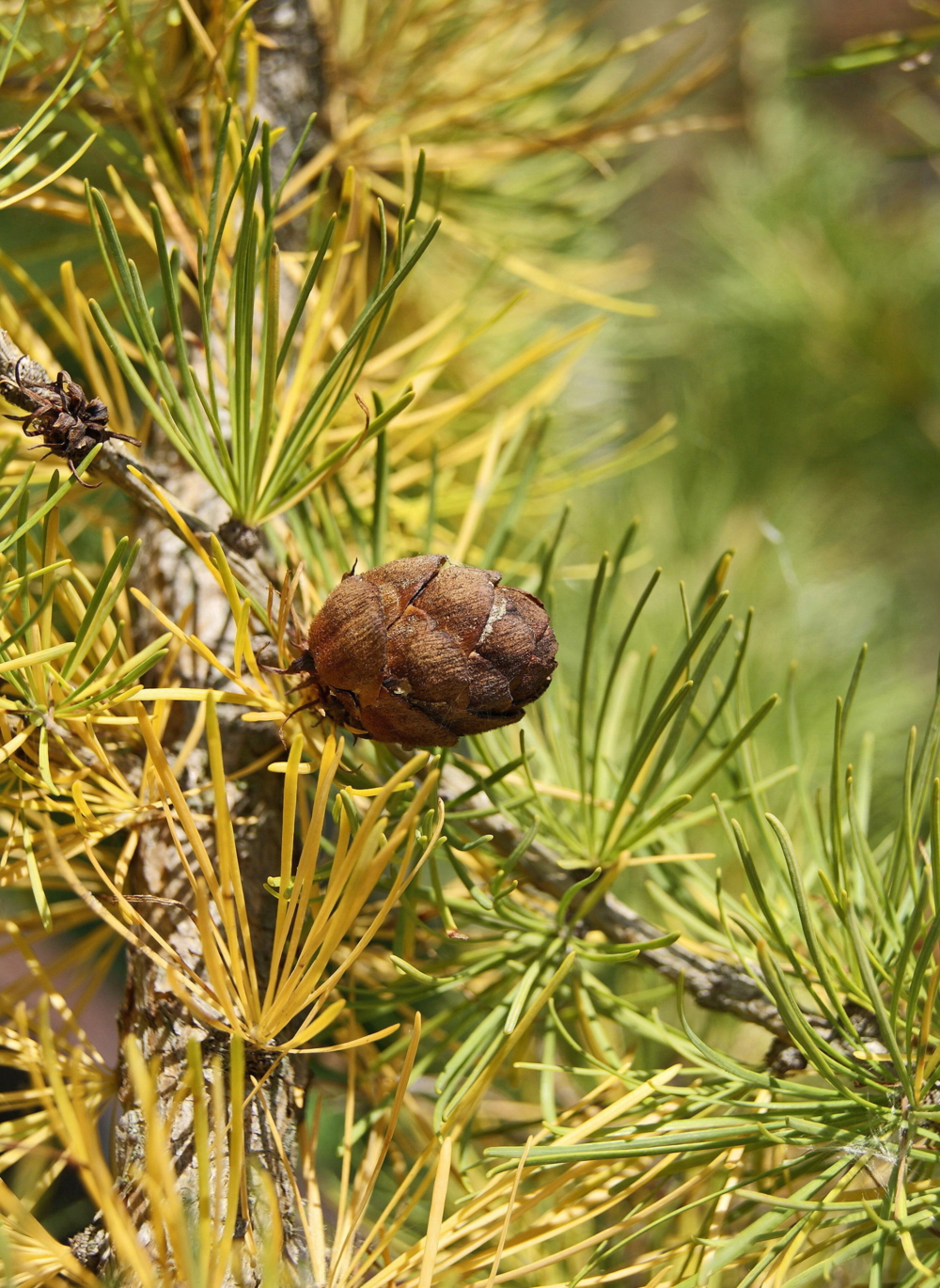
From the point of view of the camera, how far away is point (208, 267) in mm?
204

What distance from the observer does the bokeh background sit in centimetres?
64

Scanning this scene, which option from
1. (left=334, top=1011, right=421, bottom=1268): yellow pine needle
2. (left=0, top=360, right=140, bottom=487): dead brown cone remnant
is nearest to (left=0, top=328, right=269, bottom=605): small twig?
(left=0, top=360, right=140, bottom=487): dead brown cone remnant

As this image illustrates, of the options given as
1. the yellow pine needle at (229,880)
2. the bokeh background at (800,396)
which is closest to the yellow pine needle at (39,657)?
the yellow pine needle at (229,880)

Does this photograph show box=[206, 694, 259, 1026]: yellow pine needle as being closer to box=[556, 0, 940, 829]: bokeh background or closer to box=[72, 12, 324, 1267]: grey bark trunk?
box=[72, 12, 324, 1267]: grey bark trunk

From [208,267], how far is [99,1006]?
111 centimetres

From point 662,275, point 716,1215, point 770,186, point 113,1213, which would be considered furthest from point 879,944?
point 662,275

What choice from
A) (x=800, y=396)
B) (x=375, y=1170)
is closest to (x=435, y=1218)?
(x=375, y=1170)

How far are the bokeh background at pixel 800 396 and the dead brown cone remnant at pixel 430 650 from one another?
15.4 inches

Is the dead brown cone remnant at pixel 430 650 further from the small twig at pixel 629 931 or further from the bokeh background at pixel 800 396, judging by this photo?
the bokeh background at pixel 800 396

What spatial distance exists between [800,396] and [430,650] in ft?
2.35

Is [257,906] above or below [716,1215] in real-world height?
above

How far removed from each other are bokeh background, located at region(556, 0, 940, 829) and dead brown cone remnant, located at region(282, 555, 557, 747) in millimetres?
391

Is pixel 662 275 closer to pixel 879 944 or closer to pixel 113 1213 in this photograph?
pixel 879 944

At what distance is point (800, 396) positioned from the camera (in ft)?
2.64
